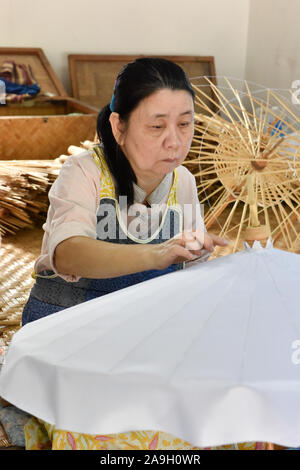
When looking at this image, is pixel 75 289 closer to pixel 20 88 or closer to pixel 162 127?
pixel 162 127

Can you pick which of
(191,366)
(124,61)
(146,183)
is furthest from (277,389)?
(124,61)

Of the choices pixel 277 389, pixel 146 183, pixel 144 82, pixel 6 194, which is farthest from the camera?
pixel 6 194

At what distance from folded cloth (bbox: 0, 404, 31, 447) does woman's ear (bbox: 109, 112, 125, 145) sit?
0.78m

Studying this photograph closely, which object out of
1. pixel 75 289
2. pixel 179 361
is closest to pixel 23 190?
pixel 75 289

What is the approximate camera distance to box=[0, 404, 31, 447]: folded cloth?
1649 millimetres

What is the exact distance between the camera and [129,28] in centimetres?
559

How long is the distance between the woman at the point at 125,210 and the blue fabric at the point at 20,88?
333cm

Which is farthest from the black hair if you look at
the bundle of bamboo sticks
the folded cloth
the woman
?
the bundle of bamboo sticks

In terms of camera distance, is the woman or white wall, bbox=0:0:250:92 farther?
white wall, bbox=0:0:250:92

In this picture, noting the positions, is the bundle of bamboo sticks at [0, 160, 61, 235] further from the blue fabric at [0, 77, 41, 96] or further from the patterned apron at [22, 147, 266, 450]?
the patterned apron at [22, 147, 266, 450]

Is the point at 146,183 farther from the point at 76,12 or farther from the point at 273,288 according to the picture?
the point at 76,12

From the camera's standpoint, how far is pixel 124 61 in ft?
18.2

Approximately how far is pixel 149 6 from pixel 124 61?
54 centimetres

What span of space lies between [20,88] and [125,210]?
137 inches
